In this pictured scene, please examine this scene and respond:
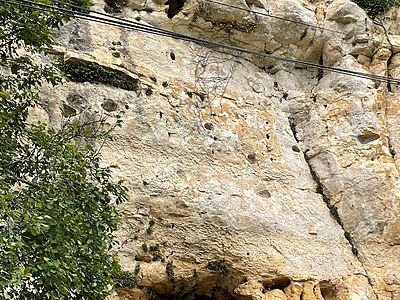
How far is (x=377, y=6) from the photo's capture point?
52.2 feet

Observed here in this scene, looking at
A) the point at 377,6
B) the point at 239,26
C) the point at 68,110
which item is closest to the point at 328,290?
the point at 68,110

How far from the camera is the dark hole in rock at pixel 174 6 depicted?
45.1 ft

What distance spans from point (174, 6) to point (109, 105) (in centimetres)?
411

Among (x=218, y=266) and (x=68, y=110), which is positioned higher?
(x=68, y=110)

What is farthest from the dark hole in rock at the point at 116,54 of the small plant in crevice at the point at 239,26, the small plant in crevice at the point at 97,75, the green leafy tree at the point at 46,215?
the green leafy tree at the point at 46,215

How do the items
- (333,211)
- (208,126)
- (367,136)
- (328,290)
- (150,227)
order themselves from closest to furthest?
1. (150,227)
2. (328,290)
3. (333,211)
4. (208,126)
5. (367,136)

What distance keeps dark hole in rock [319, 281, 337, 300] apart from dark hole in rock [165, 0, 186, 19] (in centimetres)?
752

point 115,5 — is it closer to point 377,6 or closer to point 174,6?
point 174,6

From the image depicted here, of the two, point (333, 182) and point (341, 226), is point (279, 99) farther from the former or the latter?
point (341, 226)

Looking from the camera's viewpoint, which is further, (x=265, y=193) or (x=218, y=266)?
(x=265, y=193)

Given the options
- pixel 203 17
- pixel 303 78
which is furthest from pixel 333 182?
pixel 203 17

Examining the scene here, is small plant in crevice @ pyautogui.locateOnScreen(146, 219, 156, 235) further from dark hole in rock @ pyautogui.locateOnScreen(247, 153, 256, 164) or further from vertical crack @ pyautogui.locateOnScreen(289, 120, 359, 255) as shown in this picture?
vertical crack @ pyautogui.locateOnScreen(289, 120, 359, 255)

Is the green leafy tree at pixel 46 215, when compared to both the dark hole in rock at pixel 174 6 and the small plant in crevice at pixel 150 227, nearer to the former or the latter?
the small plant in crevice at pixel 150 227

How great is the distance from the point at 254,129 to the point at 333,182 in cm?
212
